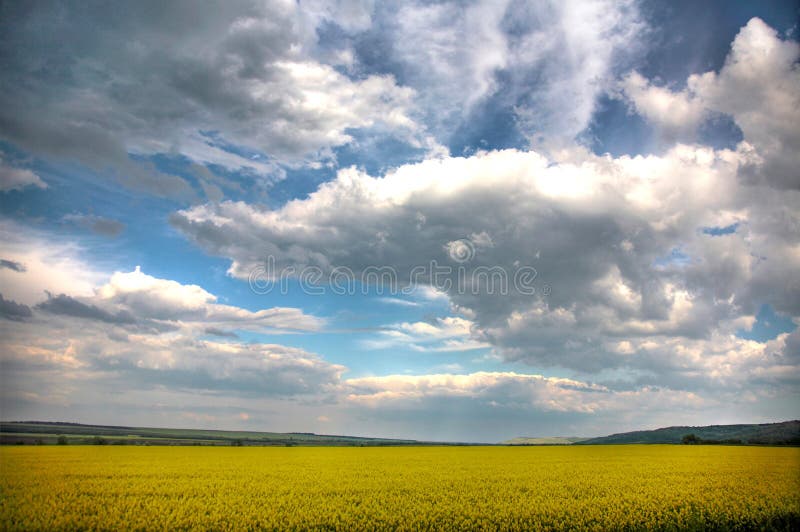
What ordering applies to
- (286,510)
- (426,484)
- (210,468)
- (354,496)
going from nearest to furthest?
(286,510) < (354,496) < (426,484) < (210,468)

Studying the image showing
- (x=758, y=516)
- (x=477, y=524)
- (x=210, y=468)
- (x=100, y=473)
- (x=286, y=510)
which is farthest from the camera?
(x=210, y=468)

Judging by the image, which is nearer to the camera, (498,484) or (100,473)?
(498,484)

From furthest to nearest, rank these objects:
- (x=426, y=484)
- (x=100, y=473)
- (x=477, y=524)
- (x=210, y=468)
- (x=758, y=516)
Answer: (x=210, y=468) < (x=100, y=473) < (x=426, y=484) < (x=758, y=516) < (x=477, y=524)

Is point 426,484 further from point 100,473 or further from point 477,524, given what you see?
point 100,473

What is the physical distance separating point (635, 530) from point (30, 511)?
28425mm

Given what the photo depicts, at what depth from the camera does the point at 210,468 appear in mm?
43094

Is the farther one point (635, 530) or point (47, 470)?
point (47, 470)

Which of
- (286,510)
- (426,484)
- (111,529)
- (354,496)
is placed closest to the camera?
(111,529)

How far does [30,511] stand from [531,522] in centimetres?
2362

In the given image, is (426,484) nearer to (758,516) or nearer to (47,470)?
(758,516)

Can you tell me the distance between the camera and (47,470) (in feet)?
125

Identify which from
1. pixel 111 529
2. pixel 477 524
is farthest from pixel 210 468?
pixel 477 524

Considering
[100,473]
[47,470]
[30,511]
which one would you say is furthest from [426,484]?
[47,470]

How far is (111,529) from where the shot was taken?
19.3 m
